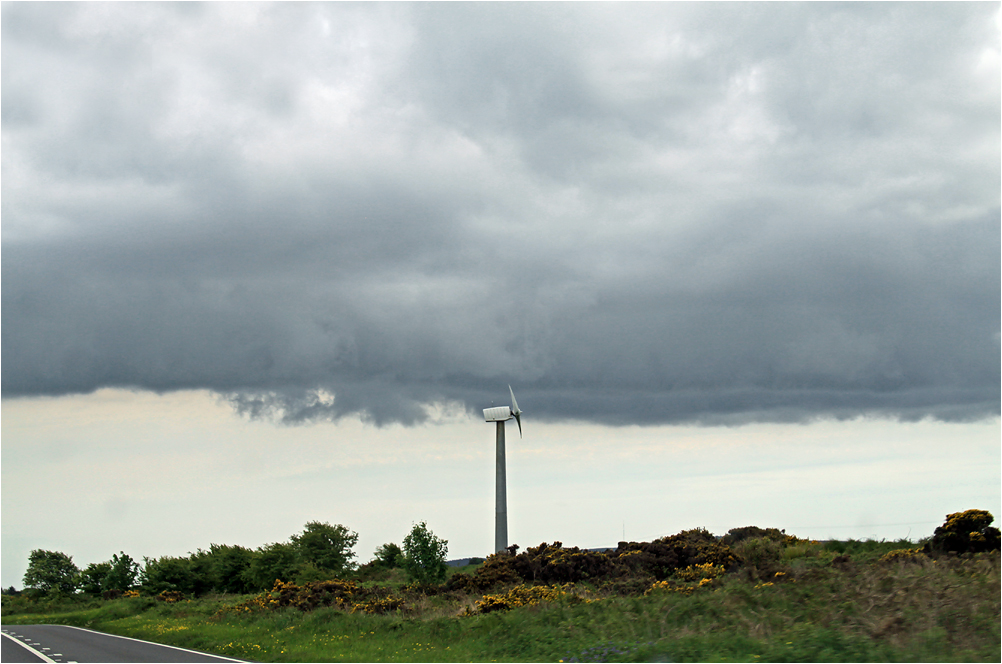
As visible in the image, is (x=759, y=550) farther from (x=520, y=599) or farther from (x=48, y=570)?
(x=48, y=570)

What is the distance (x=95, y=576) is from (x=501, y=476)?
6258cm

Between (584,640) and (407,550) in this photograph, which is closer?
(584,640)

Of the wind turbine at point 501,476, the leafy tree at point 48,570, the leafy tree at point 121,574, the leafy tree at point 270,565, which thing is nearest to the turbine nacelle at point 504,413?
the wind turbine at point 501,476

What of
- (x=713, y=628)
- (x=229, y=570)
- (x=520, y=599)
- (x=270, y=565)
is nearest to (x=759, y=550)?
(x=520, y=599)

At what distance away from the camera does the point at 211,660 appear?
29125 millimetres

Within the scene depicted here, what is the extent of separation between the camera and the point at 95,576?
114062 millimetres

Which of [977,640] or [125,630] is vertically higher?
[977,640]

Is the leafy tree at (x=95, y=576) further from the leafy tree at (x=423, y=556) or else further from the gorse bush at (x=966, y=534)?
the gorse bush at (x=966, y=534)

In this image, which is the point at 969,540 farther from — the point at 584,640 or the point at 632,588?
the point at 584,640

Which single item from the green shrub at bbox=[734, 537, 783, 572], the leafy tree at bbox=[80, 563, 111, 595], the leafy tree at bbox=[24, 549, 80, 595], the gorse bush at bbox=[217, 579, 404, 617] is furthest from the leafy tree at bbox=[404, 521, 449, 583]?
the leafy tree at bbox=[24, 549, 80, 595]

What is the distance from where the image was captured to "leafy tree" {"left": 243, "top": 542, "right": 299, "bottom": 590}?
297ft

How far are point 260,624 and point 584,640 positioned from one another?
76.8 ft

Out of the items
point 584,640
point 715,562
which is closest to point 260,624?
point 584,640

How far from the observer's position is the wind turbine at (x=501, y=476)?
86.2 meters
